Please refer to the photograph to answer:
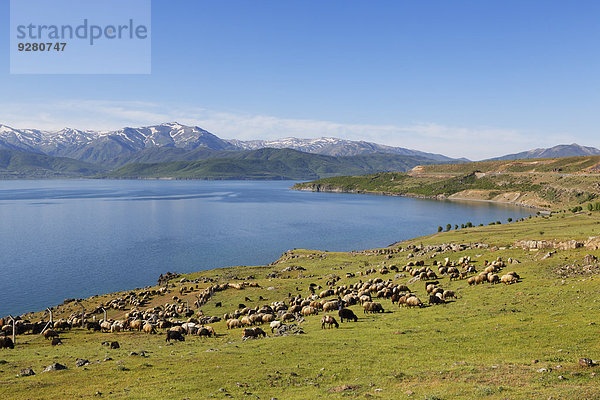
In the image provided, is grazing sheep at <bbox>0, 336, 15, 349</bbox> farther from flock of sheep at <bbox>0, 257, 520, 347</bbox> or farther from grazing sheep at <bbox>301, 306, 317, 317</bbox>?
grazing sheep at <bbox>301, 306, 317, 317</bbox>

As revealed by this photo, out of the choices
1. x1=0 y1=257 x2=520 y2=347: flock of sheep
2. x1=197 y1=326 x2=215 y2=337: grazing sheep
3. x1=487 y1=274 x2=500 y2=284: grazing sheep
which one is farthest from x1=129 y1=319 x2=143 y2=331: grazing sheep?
x1=487 y1=274 x2=500 y2=284: grazing sheep

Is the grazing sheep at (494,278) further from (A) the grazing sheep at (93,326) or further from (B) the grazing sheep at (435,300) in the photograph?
(A) the grazing sheep at (93,326)

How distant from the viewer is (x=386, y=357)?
21188 millimetres

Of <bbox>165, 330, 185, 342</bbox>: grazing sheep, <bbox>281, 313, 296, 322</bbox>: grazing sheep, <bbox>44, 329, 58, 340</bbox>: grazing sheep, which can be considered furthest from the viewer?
<bbox>281, 313, 296, 322</bbox>: grazing sheep

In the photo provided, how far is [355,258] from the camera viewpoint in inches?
3167

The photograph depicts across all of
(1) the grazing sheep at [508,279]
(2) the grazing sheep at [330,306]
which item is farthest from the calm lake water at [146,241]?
(1) the grazing sheep at [508,279]

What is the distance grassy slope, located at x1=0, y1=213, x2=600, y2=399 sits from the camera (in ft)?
53.0

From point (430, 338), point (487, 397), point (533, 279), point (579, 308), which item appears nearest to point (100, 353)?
point (430, 338)

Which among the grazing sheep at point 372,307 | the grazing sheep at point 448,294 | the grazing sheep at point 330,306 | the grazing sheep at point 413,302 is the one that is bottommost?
the grazing sheep at point 330,306

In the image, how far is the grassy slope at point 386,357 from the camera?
1614 centimetres

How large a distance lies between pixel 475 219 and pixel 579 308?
152758 mm

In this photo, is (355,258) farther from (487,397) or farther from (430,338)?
(487,397)

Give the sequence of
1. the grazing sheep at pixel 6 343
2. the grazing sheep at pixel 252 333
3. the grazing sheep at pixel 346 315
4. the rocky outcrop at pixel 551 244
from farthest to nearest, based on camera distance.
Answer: the rocky outcrop at pixel 551 244
the grazing sheep at pixel 346 315
the grazing sheep at pixel 6 343
the grazing sheep at pixel 252 333

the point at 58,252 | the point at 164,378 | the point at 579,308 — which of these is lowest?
the point at 58,252
